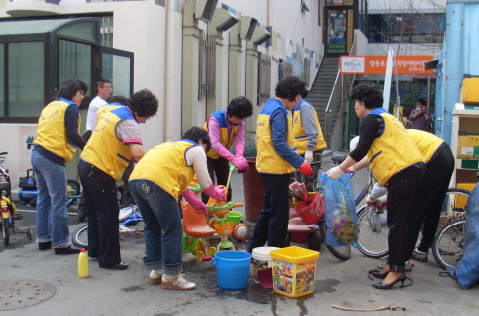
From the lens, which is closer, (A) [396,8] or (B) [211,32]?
(B) [211,32]

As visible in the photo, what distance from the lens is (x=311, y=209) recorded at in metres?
6.17

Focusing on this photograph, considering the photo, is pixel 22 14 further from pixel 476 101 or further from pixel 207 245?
pixel 476 101

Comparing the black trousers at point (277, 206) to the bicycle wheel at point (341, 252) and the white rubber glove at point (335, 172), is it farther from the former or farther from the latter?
the bicycle wheel at point (341, 252)

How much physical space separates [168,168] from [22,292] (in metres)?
1.68

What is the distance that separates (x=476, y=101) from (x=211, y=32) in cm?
810

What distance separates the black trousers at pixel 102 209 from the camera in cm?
520

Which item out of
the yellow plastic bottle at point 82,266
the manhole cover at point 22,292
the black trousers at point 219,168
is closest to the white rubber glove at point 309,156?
the black trousers at point 219,168

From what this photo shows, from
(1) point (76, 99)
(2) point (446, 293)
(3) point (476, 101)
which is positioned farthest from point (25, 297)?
(3) point (476, 101)

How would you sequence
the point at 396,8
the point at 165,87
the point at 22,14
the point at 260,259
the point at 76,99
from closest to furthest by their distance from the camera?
the point at 260,259 < the point at 76,99 < the point at 22,14 < the point at 165,87 < the point at 396,8

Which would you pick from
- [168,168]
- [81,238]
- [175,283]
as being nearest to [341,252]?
[175,283]

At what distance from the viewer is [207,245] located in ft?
18.7

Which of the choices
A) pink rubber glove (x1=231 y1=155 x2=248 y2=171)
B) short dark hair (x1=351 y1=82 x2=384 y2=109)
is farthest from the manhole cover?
short dark hair (x1=351 y1=82 x2=384 y2=109)

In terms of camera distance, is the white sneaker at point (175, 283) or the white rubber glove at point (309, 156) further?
the white rubber glove at point (309, 156)

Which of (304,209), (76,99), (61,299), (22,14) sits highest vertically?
(22,14)
